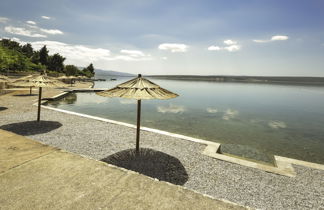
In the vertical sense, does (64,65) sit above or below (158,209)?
above

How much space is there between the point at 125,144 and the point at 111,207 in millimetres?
3945

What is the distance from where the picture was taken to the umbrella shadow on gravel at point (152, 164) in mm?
4738

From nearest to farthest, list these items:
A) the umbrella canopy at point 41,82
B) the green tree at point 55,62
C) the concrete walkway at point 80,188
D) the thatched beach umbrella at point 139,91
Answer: the concrete walkway at point 80,188 < the thatched beach umbrella at point 139,91 < the umbrella canopy at point 41,82 < the green tree at point 55,62

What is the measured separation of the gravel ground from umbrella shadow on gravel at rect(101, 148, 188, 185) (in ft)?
0.63

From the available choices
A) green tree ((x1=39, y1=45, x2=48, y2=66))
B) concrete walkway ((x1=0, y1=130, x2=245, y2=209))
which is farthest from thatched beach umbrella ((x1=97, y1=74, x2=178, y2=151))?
green tree ((x1=39, y1=45, x2=48, y2=66))

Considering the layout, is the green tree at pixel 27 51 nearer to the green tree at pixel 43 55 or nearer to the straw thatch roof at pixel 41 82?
the green tree at pixel 43 55

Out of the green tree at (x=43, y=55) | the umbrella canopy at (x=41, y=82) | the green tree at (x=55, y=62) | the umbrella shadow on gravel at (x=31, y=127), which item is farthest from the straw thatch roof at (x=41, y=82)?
the green tree at (x=55, y=62)

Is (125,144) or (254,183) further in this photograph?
(125,144)

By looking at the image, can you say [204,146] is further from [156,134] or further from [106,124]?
[106,124]

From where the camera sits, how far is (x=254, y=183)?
4.54 meters

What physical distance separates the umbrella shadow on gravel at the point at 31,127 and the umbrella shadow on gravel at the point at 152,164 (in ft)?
14.2

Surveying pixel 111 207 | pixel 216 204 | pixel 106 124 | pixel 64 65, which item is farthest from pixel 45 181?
pixel 64 65

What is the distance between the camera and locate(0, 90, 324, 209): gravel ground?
4.06 m

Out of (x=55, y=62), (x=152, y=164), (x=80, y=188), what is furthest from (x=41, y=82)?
(x=55, y=62)
